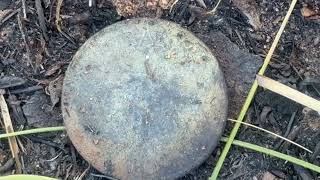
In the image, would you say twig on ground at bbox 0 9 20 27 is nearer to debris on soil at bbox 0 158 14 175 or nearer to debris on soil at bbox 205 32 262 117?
debris on soil at bbox 0 158 14 175

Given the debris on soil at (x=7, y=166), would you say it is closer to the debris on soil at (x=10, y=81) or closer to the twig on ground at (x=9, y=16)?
the debris on soil at (x=10, y=81)

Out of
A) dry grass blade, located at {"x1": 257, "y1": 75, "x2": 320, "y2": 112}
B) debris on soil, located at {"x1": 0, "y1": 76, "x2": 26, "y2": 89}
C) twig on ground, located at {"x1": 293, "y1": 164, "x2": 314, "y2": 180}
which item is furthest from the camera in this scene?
debris on soil, located at {"x1": 0, "y1": 76, "x2": 26, "y2": 89}

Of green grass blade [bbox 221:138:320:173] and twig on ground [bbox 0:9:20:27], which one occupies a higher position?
twig on ground [bbox 0:9:20:27]

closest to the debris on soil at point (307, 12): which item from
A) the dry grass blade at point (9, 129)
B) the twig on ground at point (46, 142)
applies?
the twig on ground at point (46, 142)

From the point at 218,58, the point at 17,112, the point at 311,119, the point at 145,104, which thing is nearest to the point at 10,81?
the point at 17,112

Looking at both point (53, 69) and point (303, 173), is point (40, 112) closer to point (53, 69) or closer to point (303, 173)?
point (53, 69)

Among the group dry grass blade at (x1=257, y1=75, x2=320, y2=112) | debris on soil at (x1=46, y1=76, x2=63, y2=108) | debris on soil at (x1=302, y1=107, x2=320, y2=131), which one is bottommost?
debris on soil at (x1=302, y1=107, x2=320, y2=131)

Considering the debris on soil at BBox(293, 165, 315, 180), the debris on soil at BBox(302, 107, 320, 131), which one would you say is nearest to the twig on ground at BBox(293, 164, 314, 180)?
the debris on soil at BBox(293, 165, 315, 180)
